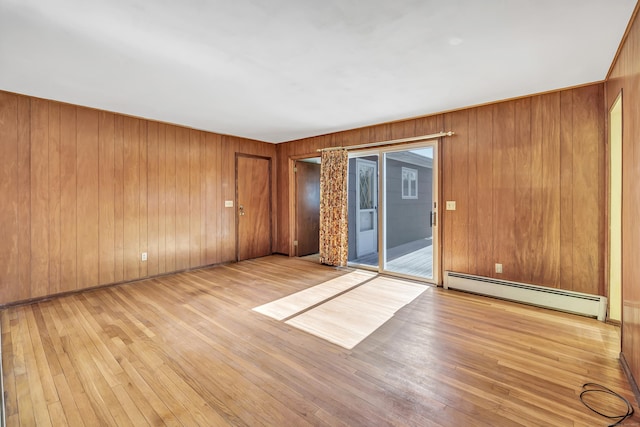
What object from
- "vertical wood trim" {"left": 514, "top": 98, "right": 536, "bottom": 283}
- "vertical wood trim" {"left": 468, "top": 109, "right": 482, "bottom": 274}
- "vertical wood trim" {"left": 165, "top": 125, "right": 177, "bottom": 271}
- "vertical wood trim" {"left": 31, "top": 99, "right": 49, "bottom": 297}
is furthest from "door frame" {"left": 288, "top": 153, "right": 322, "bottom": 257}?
"vertical wood trim" {"left": 514, "top": 98, "right": 536, "bottom": 283}

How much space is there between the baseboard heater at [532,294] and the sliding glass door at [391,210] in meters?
0.55

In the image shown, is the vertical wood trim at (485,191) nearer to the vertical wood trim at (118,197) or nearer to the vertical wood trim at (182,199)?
the vertical wood trim at (182,199)

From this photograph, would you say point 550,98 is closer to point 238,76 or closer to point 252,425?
point 238,76

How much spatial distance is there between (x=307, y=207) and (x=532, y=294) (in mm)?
4218

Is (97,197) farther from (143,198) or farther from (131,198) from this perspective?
(143,198)

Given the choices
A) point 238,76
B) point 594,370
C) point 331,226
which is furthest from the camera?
point 331,226

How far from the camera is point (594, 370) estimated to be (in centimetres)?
202

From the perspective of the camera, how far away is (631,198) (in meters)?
1.88

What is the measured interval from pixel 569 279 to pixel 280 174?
16.5 feet

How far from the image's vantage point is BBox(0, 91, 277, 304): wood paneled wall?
10.7 ft

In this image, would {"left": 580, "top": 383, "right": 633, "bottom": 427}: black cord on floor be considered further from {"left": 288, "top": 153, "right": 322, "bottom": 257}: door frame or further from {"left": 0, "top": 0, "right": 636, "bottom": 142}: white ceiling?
{"left": 288, "top": 153, "right": 322, "bottom": 257}: door frame

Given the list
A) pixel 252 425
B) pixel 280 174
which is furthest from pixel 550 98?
pixel 280 174

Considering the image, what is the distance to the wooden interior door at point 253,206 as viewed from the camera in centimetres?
559

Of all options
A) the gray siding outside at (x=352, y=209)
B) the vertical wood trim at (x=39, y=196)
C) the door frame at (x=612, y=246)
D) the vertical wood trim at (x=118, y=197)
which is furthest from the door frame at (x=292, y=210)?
the door frame at (x=612, y=246)
